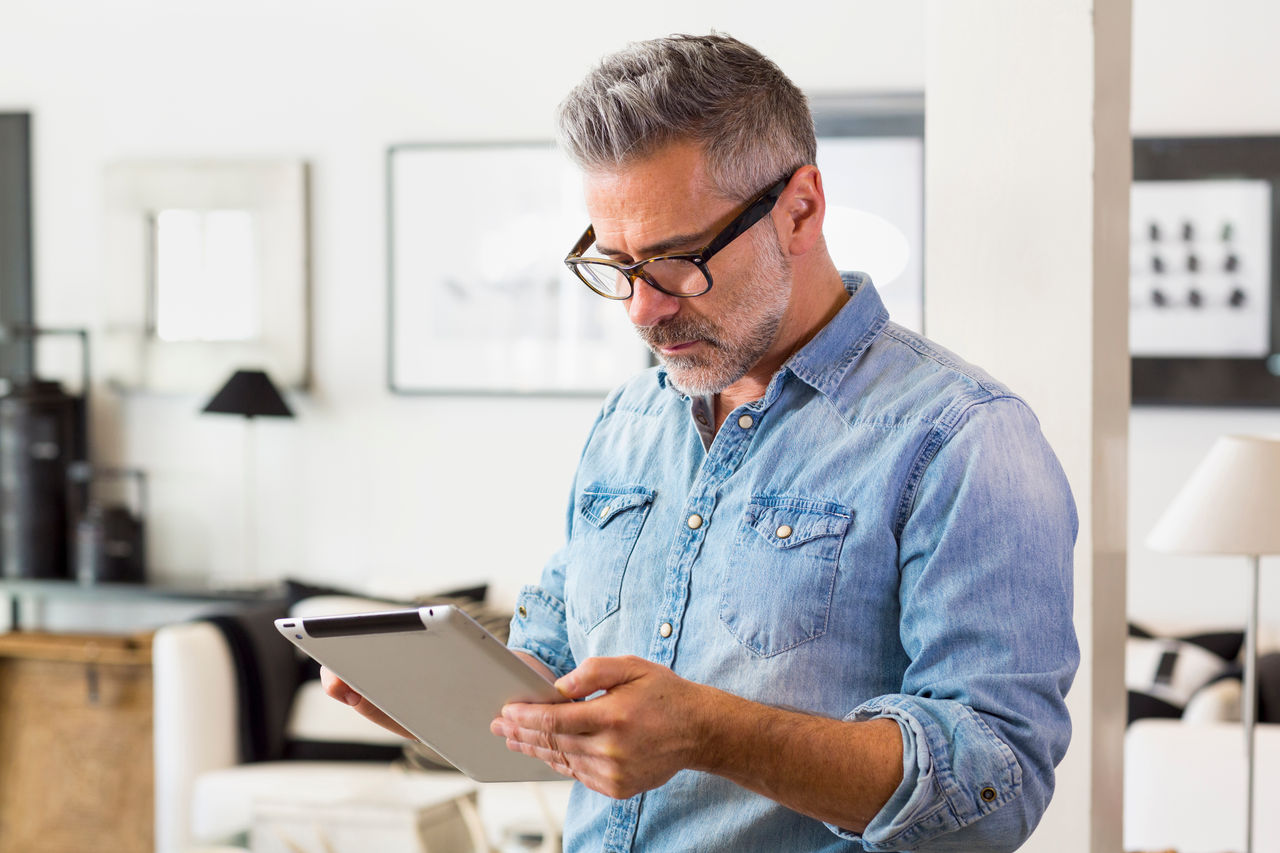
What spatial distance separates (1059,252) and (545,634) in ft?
2.64

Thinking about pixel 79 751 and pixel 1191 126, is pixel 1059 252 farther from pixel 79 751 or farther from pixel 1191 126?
pixel 79 751

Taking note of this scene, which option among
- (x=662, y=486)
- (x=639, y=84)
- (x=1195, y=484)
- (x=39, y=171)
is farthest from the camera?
(x=39, y=171)

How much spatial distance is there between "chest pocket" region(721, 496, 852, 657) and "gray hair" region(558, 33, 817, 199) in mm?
308

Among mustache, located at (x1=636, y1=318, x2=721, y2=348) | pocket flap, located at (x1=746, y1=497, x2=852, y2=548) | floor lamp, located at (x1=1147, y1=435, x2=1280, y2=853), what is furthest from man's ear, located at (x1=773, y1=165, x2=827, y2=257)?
floor lamp, located at (x1=1147, y1=435, x2=1280, y2=853)

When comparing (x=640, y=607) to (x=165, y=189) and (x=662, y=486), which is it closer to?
(x=662, y=486)

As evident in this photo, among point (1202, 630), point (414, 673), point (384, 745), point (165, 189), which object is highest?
point (165, 189)

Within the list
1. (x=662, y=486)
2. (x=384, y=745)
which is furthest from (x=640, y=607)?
(x=384, y=745)

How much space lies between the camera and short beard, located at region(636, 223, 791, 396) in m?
1.22

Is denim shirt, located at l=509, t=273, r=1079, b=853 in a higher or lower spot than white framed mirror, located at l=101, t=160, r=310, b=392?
lower

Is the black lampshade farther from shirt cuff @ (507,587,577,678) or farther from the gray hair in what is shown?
the gray hair

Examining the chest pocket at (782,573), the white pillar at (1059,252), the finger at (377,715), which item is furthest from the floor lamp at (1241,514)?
the finger at (377,715)

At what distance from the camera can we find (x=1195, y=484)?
8.43 feet

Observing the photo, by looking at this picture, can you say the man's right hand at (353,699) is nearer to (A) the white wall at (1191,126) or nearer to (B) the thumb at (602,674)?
(B) the thumb at (602,674)

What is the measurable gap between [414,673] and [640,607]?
0.24 m
